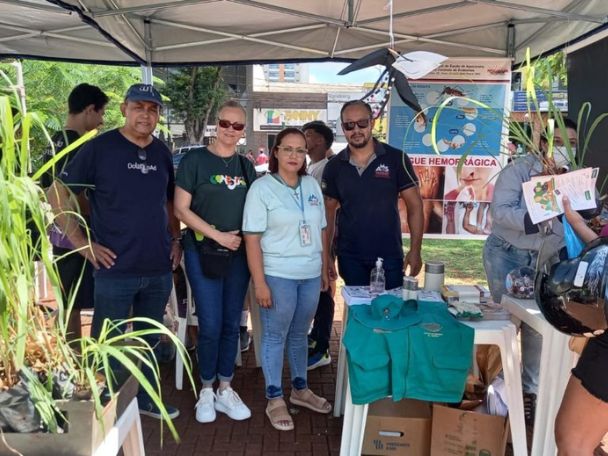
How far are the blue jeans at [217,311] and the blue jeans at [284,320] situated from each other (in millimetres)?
208

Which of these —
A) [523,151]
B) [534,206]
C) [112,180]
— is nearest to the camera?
[534,206]

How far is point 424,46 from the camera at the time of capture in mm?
4559

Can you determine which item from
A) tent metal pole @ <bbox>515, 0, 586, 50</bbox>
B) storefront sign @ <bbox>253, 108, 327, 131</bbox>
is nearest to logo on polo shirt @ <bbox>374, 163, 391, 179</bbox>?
tent metal pole @ <bbox>515, 0, 586, 50</bbox>

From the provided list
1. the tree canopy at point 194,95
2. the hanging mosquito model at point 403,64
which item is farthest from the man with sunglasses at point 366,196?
the tree canopy at point 194,95

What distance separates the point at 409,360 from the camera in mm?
2109

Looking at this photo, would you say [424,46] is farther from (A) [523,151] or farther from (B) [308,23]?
(A) [523,151]

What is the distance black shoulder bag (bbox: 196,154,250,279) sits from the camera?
8.75 feet

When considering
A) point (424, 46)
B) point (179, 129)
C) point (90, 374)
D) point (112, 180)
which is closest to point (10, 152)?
point (90, 374)

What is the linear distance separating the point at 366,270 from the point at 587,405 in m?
1.60

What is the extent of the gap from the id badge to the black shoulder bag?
382 mm

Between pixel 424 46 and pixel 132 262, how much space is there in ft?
10.9

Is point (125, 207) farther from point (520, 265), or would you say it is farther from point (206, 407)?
point (520, 265)

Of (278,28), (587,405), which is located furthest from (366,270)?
(278,28)

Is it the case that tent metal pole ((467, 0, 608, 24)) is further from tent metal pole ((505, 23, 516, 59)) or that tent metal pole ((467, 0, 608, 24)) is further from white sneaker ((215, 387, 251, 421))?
white sneaker ((215, 387, 251, 421))
